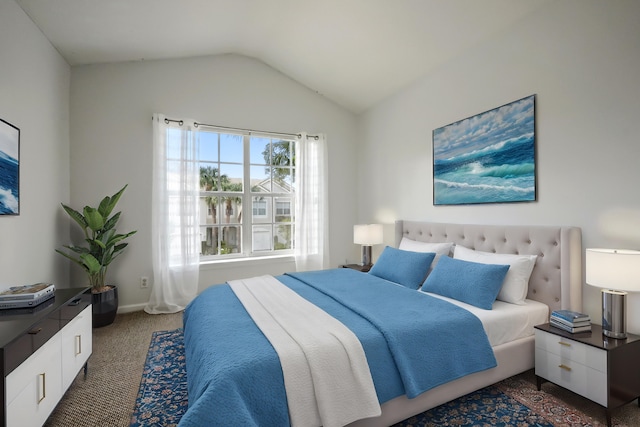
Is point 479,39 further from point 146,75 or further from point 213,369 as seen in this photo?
point 146,75

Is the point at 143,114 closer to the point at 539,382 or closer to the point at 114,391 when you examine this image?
Answer: the point at 114,391

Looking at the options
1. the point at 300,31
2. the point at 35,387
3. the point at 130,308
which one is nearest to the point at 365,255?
the point at 300,31

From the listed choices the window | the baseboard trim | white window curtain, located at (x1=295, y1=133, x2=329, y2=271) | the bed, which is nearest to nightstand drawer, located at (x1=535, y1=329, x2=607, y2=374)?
the bed

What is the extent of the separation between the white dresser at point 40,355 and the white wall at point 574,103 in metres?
3.25

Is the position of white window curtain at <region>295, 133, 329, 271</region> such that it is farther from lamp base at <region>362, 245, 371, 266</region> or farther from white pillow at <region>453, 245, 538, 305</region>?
white pillow at <region>453, 245, 538, 305</region>

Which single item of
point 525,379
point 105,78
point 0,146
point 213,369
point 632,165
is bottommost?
point 525,379

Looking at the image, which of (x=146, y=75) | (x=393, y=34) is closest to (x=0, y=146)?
(x=146, y=75)

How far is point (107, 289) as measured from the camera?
3.23 m

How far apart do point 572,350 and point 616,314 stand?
33cm

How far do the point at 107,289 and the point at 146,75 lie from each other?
2444 millimetres

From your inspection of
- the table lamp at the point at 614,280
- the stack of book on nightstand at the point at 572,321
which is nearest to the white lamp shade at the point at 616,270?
the table lamp at the point at 614,280

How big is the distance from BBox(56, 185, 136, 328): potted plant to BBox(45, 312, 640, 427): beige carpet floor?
218mm

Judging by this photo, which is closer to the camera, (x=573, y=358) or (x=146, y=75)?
(x=573, y=358)

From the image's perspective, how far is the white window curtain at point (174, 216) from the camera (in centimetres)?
361
